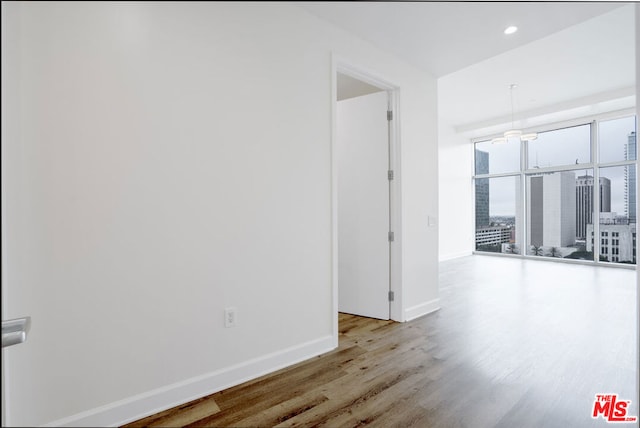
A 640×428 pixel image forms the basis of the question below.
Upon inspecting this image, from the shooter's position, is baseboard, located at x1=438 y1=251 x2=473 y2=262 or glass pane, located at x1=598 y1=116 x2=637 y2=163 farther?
baseboard, located at x1=438 y1=251 x2=473 y2=262

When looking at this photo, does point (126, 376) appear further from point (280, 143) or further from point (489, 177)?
point (489, 177)

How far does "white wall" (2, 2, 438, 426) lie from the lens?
0.43 metres

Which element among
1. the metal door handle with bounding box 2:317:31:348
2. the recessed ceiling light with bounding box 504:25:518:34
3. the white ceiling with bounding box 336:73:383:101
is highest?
the white ceiling with bounding box 336:73:383:101

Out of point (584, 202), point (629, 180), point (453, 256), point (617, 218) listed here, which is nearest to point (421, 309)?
point (453, 256)

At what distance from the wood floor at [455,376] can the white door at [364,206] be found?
24 centimetres

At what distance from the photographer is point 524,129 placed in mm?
6535

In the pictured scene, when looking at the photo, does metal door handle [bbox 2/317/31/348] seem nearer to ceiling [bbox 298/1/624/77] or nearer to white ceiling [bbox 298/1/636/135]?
white ceiling [bbox 298/1/636/135]

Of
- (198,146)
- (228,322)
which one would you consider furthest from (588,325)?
(198,146)

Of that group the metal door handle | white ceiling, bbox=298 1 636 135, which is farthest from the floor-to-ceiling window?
the metal door handle

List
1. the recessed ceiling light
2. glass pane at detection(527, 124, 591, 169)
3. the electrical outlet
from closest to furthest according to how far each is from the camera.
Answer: the electrical outlet, the recessed ceiling light, glass pane at detection(527, 124, 591, 169)

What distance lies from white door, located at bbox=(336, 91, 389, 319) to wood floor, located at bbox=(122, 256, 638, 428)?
0.24 metres

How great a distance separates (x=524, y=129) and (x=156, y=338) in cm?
803

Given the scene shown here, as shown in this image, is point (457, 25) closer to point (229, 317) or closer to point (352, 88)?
point (352, 88)

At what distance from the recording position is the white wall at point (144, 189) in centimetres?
43
